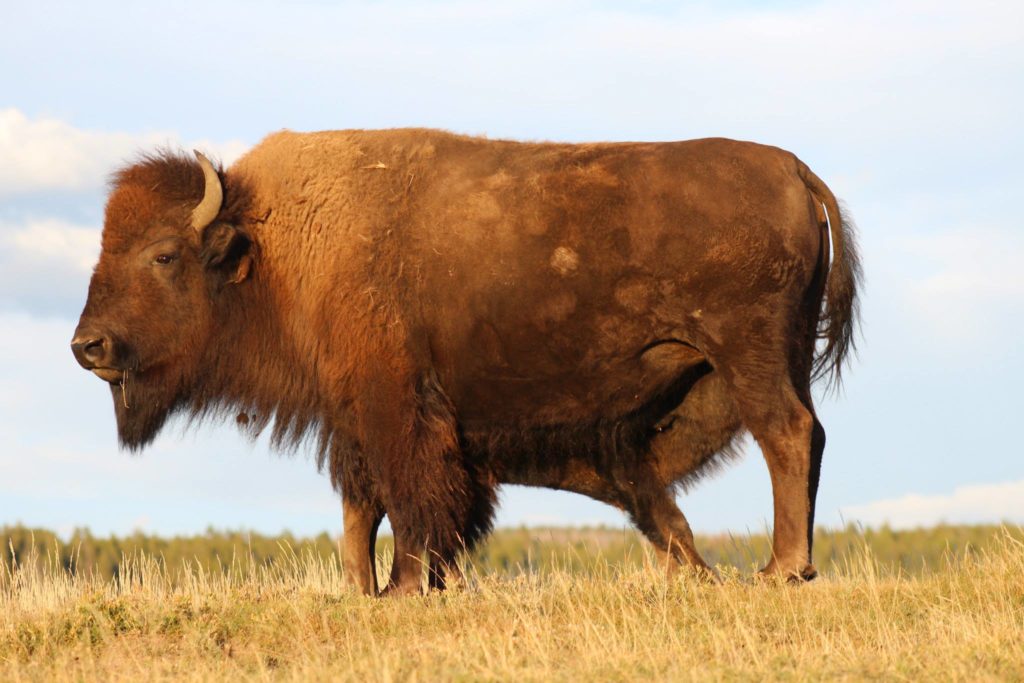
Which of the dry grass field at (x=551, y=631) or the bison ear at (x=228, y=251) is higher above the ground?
the bison ear at (x=228, y=251)

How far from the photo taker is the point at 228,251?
9156 mm

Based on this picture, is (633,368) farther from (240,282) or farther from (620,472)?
(240,282)

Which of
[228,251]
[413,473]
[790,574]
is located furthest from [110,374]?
[790,574]

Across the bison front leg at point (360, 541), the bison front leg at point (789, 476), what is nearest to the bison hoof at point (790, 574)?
the bison front leg at point (789, 476)

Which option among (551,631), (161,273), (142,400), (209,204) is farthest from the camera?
(142,400)

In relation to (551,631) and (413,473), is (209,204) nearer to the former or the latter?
(413,473)

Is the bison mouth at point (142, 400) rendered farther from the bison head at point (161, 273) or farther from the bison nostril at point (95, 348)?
the bison nostril at point (95, 348)

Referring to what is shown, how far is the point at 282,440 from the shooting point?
9.53 m

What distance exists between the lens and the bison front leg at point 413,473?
8586mm

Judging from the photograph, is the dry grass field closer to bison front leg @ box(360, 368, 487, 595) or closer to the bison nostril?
bison front leg @ box(360, 368, 487, 595)

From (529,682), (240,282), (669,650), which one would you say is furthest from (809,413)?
(240,282)

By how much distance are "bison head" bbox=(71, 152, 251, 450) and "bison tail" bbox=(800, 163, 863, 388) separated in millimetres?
3911

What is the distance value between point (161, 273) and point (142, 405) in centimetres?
103

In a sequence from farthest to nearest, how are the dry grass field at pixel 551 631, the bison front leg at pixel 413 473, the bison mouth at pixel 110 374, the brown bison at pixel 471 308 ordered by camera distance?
the bison mouth at pixel 110 374, the bison front leg at pixel 413 473, the brown bison at pixel 471 308, the dry grass field at pixel 551 631
